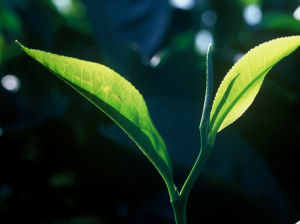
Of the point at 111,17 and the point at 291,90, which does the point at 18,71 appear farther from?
the point at 291,90

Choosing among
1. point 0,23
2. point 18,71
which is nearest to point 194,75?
point 18,71

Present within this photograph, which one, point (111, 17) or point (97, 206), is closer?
point (97, 206)

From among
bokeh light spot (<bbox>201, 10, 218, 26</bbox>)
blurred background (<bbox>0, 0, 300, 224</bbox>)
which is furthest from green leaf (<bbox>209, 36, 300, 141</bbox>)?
bokeh light spot (<bbox>201, 10, 218, 26</bbox>)

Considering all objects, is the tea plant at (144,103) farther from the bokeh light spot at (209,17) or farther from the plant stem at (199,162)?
the bokeh light spot at (209,17)

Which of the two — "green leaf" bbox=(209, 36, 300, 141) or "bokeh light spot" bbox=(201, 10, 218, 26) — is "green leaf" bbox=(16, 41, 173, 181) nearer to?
"green leaf" bbox=(209, 36, 300, 141)

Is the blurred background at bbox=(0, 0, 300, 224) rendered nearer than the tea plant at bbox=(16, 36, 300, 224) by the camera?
No

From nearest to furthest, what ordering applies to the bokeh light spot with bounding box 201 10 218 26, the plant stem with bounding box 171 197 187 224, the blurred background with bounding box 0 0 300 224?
the plant stem with bounding box 171 197 187 224 → the blurred background with bounding box 0 0 300 224 → the bokeh light spot with bounding box 201 10 218 26

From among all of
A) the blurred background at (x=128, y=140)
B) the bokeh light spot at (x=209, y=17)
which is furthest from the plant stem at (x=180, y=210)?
the bokeh light spot at (x=209, y=17)

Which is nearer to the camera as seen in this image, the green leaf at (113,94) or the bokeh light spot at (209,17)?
the green leaf at (113,94)
